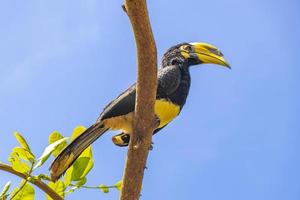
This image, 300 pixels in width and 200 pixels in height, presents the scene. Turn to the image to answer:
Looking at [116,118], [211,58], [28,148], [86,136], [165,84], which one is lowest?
[28,148]

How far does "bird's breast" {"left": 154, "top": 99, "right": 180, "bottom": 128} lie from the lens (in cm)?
408

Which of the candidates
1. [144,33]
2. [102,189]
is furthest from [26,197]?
[144,33]

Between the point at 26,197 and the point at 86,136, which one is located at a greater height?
the point at 86,136

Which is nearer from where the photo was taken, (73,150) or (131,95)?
(73,150)

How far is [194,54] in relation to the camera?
495 centimetres

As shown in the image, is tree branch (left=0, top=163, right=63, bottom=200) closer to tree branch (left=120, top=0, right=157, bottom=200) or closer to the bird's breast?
tree branch (left=120, top=0, right=157, bottom=200)

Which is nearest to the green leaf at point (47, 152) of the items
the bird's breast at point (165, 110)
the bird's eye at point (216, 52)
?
the bird's breast at point (165, 110)

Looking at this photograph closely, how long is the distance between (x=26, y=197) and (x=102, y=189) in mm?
387

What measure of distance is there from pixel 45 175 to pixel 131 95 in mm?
1627

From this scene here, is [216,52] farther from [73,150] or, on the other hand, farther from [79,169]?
[79,169]

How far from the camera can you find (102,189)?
2633 millimetres

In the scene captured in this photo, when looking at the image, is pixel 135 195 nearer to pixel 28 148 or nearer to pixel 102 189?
pixel 102 189

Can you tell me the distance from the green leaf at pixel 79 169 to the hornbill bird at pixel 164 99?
0.28 meters

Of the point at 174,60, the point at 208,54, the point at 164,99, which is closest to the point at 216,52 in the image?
the point at 208,54
